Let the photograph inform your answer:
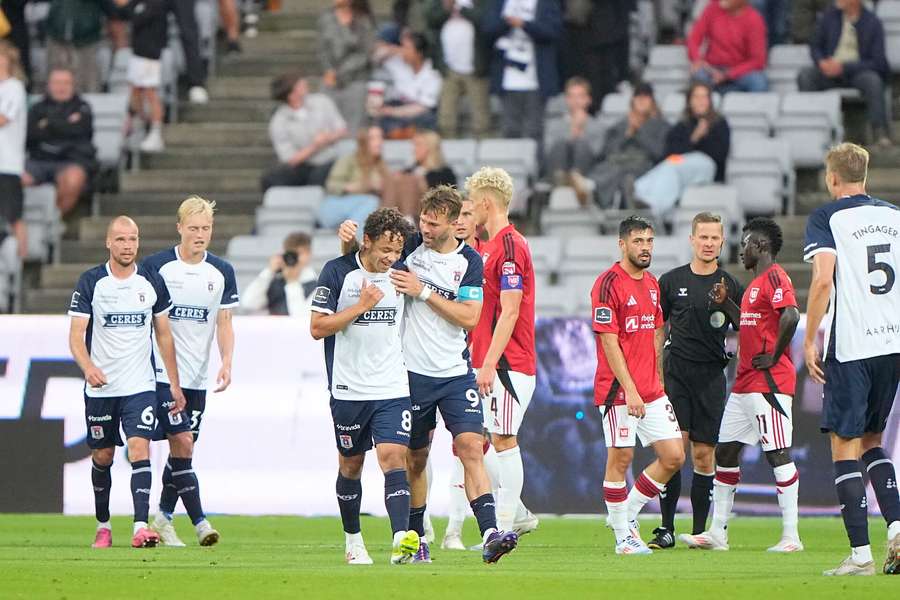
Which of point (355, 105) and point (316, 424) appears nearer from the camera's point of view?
point (316, 424)

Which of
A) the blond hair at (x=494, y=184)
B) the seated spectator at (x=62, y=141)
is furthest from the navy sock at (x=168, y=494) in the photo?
the seated spectator at (x=62, y=141)

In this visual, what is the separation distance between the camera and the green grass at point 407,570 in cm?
947

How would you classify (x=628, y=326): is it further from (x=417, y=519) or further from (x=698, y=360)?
(x=417, y=519)

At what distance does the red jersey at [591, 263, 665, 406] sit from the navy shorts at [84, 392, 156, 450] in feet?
11.0

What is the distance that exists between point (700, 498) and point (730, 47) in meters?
8.76

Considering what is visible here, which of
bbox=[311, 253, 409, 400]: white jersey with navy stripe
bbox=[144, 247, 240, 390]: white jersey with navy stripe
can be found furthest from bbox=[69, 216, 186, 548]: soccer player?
bbox=[311, 253, 409, 400]: white jersey with navy stripe

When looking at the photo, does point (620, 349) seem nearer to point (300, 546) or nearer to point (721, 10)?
point (300, 546)

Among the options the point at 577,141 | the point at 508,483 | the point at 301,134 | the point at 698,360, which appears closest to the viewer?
the point at 508,483

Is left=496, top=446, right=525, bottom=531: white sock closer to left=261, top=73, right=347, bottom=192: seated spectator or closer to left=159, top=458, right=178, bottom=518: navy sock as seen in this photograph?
left=159, top=458, right=178, bottom=518: navy sock

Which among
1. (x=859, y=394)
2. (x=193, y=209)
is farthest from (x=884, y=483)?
(x=193, y=209)

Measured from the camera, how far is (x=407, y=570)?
10555 mm

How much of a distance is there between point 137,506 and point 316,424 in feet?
9.92

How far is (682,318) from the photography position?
1322cm

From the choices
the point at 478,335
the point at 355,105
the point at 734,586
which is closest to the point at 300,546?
the point at 478,335
